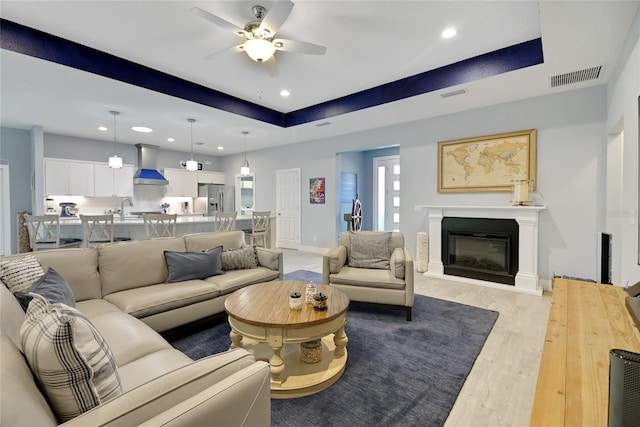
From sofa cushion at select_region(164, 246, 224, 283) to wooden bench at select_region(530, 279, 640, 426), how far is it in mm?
2739

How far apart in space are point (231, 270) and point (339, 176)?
4015 millimetres

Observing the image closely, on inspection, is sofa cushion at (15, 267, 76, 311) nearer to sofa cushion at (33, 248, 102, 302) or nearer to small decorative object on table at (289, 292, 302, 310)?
sofa cushion at (33, 248, 102, 302)

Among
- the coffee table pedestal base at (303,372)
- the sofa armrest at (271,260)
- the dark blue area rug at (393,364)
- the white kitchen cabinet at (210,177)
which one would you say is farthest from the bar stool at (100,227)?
the white kitchen cabinet at (210,177)

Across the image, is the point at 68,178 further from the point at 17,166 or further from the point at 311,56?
the point at 311,56

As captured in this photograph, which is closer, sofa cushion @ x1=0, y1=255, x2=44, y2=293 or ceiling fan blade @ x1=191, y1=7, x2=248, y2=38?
sofa cushion @ x1=0, y1=255, x2=44, y2=293

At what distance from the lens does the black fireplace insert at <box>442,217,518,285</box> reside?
13.8 ft

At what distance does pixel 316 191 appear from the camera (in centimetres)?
695

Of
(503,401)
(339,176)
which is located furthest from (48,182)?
(503,401)

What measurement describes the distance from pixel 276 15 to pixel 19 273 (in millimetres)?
2557

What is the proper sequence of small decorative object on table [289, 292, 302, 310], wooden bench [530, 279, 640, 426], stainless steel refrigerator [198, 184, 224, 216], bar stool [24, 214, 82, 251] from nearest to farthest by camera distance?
wooden bench [530, 279, 640, 426], small decorative object on table [289, 292, 302, 310], bar stool [24, 214, 82, 251], stainless steel refrigerator [198, 184, 224, 216]

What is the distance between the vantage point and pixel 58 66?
10.2ft

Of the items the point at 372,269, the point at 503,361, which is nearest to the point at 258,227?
the point at 372,269

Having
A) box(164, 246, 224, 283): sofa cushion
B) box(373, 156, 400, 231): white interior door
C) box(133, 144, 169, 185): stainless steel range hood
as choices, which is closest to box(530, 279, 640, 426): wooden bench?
box(164, 246, 224, 283): sofa cushion

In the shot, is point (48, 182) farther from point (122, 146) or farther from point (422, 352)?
point (422, 352)
